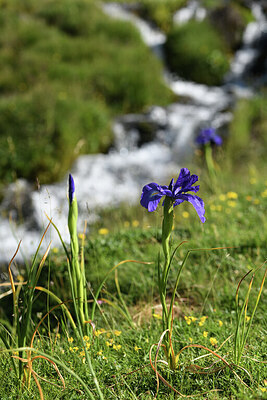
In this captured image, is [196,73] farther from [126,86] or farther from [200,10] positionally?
[200,10]

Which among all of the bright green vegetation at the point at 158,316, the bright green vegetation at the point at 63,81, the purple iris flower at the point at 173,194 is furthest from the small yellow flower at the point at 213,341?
the bright green vegetation at the point at 63,81

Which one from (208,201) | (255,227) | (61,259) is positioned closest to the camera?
(61,259)

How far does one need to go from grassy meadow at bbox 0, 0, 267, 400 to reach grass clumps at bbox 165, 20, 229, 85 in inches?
5.1

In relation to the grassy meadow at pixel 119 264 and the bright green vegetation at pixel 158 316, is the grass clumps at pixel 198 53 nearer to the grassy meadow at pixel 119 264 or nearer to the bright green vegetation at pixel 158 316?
the grassy meadow at pixel 119 264

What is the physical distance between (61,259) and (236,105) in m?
7.65

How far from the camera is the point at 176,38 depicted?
1375cm

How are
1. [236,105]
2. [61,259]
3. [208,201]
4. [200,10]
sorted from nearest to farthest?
[61,259] → [208,201] → [236,105] → [200,10]

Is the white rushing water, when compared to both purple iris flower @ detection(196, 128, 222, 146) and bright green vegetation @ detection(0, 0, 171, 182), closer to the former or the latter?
bright green vegetation @ detection(0, 0, 171, 182)

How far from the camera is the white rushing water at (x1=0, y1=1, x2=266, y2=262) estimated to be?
5930mm

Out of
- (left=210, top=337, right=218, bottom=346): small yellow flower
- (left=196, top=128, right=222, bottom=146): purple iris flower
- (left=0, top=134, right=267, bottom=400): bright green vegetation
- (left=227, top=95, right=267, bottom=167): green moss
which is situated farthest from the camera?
(left=227, top=95, right=267, bottom=167): green moss

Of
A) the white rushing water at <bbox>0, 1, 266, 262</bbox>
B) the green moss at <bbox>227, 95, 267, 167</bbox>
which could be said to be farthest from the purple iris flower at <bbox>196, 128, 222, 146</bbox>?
A: the green moss at <bbox>227, 95, 267, 167</bbox>

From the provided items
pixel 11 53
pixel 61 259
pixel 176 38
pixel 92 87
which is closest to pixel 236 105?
pixel 92 87

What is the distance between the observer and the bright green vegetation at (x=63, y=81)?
7145 mm

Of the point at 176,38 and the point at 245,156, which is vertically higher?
the point at 176,38
